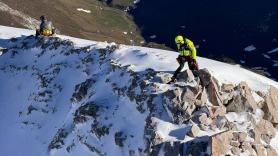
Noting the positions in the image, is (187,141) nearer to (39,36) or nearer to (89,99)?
(89,99)

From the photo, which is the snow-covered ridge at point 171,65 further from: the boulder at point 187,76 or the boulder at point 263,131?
the boulder at point 263,131

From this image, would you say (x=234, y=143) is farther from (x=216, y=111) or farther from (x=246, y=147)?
(x=216, y=111)

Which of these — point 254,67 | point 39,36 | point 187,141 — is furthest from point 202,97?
point 254,67

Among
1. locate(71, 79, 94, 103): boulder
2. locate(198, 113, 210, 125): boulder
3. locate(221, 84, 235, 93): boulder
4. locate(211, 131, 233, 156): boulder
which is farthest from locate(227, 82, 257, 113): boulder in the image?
locate(71, 79, 94, 103): boulder

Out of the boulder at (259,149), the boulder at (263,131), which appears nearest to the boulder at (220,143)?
the boulder at (259,149)

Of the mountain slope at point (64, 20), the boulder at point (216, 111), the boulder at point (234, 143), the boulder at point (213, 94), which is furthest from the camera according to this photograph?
the mountain slope at point (64, 20)

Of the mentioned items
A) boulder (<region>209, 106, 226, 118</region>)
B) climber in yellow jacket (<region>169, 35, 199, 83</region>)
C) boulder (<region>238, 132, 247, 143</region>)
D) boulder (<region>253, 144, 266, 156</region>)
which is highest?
climber in yellow jacket (<region>169, 35, 199, 83</region>)

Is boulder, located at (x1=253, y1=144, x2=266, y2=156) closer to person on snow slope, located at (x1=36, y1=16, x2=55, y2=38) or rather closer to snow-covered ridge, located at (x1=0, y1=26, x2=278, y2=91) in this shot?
snow-covered ridge, located at (x1=0, y1=26, x2=278, y2=91)
